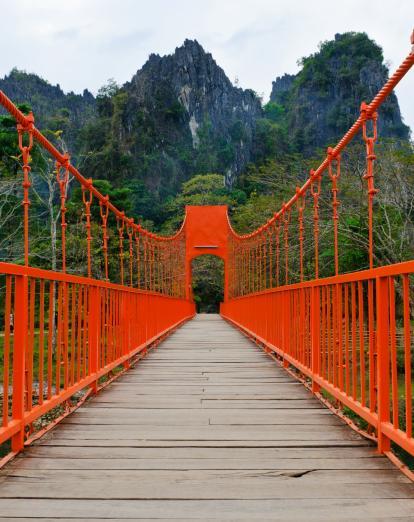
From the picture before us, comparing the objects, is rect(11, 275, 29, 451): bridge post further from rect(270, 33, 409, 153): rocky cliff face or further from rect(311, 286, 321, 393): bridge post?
rect(270, 33, 409, 153): rocky cliff face

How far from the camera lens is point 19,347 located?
210cm

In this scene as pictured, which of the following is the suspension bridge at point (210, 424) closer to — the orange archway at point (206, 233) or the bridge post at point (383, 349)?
the bridge post at point (383, 349)

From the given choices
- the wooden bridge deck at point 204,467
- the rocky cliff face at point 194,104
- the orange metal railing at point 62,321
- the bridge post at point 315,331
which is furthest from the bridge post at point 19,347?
the rocky cliff face at point 194,104

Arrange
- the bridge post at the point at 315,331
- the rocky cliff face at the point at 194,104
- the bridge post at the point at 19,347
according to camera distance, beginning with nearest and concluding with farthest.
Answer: the bridge post at the point at 19,347 < the bridge post at the point at 315,331 < the rocky cliff face at the point at 194,104

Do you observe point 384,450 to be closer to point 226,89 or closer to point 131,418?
point 131,418

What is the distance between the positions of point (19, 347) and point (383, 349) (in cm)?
130

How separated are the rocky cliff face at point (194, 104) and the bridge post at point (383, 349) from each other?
45.5m

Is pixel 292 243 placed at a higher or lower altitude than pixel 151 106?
lower

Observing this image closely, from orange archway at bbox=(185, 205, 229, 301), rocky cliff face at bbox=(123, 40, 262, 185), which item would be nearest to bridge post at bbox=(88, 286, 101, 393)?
orange archway at bbox=(185, 205, 229, 301)

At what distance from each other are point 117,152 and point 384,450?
44.9 meters

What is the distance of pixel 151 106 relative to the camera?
47.9 meters

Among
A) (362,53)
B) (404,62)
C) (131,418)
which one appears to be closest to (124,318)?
Answer: (131,418)

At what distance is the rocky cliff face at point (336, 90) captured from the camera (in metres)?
51.9

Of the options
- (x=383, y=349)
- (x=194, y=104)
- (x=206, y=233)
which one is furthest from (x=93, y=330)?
(x=194, y=104)
